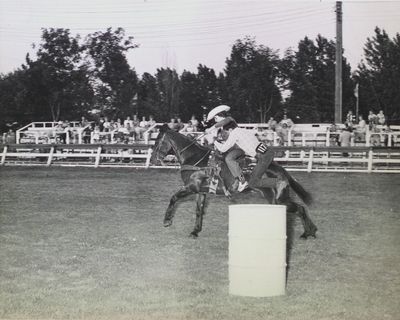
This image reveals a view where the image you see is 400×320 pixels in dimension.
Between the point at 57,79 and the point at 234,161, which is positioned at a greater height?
the point at 57,79

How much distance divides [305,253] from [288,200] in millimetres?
1428

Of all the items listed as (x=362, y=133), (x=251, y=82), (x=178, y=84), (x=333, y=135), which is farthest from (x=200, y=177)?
(x=178, y=84)

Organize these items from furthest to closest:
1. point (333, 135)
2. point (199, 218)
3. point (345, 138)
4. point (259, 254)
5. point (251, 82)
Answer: point (251, 82) < point (333, 135) < point (345, 138) < point (199, 218) < point (259, 254)

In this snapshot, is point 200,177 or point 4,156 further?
point 4,156

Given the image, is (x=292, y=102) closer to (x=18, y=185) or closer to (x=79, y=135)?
(x=79, y=135)

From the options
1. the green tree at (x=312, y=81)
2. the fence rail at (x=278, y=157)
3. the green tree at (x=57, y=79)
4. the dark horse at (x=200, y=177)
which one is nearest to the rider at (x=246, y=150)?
the dark horse at (x=200, y=177)

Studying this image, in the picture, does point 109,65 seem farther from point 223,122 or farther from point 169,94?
point 223,122

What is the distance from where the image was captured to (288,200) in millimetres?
10984

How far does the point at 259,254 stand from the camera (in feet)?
24.2

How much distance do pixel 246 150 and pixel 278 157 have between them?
19.7 meters

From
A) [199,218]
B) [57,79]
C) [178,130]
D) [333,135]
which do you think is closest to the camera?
[199,218]

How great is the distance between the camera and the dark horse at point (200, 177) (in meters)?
11.0

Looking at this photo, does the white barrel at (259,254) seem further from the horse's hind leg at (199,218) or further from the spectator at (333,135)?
the spectator at (333,135)

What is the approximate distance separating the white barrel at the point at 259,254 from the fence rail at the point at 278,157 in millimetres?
17642
